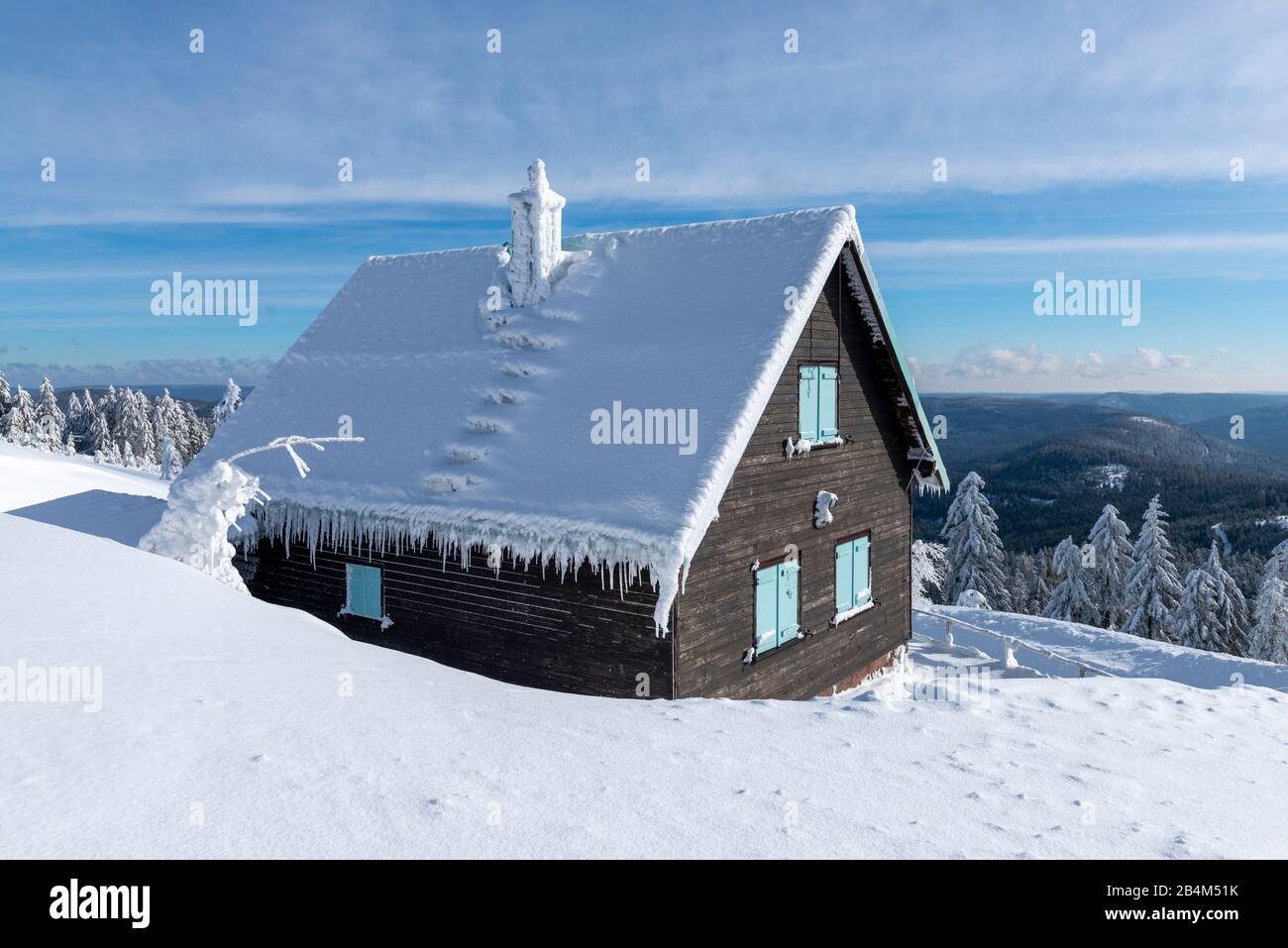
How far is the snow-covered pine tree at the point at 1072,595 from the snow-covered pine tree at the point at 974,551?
4468 mm

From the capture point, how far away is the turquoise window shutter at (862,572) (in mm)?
14453

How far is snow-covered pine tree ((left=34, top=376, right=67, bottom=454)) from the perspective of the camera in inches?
2756

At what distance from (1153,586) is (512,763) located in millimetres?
44197

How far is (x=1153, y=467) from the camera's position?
579 feet

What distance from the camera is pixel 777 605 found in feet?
39.1

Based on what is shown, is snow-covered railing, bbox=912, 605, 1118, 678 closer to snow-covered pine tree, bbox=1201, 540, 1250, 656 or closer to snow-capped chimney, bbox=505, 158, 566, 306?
snow-capped chimney, bbox=505, 158, 566, 306

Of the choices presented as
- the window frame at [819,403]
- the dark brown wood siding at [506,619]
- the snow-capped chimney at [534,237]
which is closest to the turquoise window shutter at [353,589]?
the dark brown wood siding at [506,619]

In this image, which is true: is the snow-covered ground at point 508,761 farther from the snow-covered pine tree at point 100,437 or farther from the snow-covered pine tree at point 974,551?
the snow-covered pine tree at point 100,437

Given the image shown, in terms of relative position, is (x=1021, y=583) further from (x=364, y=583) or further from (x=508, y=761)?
(x=508, y=761)

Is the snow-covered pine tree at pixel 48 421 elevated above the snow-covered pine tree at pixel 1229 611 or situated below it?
above

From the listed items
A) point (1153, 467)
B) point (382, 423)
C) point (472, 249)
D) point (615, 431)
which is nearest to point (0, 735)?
point (615, 431)

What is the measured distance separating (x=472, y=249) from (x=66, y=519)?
886cm

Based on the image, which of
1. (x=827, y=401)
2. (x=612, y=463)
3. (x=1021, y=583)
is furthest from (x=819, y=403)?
(x=1021, y=583)
